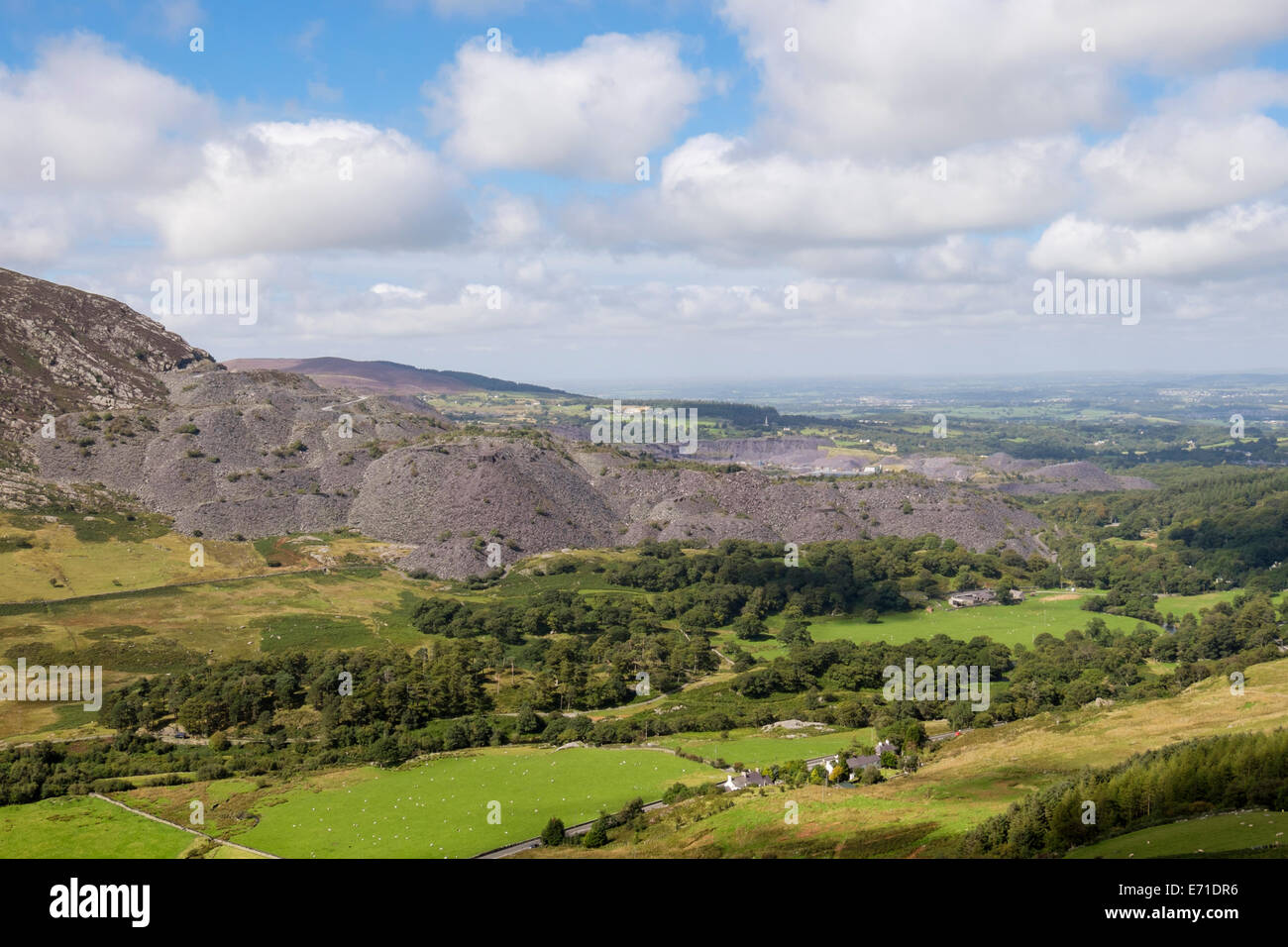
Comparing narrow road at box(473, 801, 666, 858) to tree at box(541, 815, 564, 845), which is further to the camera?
tree at box(541, 815, 564, 845)

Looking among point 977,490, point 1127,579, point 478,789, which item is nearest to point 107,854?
point 478,789

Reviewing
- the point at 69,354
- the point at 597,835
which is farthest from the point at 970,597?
the point at 69,354

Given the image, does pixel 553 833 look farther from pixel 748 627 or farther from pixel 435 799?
pixel 748 627

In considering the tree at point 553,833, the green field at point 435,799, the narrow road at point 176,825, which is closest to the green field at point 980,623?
the green field at point 435,799

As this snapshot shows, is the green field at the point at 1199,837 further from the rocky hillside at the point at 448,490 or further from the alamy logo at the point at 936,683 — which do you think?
the rocky hillside at the point at 448,490

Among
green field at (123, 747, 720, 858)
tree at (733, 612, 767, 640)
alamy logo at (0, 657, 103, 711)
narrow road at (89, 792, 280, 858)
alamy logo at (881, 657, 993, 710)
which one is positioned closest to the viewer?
narrow road at (89, 792, 280, 858)

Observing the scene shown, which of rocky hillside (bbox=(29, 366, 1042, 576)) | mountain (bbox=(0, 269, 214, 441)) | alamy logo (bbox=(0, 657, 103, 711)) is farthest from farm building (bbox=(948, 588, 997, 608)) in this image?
mountain (bbox=(0, 269, 214, 441))

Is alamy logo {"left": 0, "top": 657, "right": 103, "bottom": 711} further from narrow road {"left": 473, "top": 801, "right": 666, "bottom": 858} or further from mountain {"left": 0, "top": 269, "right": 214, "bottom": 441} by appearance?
mountain {"left": 0, "top": 269, "right": 214, "bottom": 441}

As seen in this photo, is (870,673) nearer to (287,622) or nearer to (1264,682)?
(1264,682)
